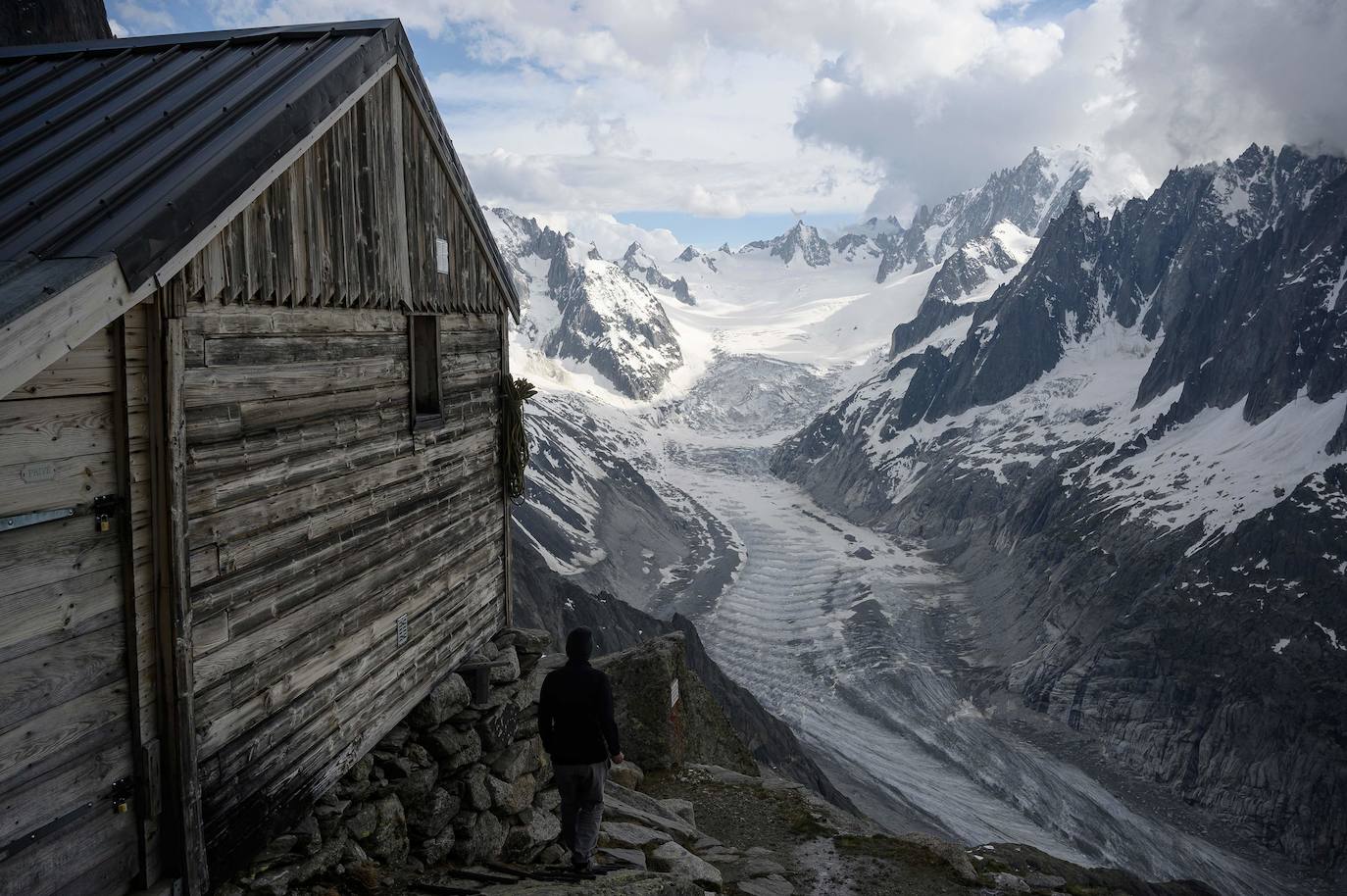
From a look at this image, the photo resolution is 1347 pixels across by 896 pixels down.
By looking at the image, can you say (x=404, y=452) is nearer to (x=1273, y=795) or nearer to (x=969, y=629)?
(x=1273, y=795)

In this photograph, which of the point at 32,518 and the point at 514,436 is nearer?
the point at 32,518

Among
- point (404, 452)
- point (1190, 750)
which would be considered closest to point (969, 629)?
point (1190, 750)

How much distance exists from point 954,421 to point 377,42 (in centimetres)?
19611

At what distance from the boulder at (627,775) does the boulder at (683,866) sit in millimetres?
5503

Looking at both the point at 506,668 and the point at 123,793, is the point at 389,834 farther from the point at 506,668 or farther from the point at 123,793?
the point at 123,793

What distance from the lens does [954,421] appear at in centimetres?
19600

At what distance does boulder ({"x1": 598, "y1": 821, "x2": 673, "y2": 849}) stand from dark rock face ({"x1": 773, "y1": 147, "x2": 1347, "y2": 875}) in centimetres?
7563

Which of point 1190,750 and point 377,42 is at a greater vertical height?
point 377,42

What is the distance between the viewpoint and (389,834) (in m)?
9.62

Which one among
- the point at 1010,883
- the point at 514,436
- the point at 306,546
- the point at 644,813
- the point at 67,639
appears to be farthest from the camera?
the point at 644,813

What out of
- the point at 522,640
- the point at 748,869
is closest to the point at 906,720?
the point at 748,869

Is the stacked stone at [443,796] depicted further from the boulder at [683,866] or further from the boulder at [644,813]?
the boulder at [644,813]

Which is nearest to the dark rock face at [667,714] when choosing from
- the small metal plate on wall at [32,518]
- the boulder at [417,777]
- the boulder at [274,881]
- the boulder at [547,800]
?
the boulder at [547,800]

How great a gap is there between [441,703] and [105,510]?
5.44 meters
